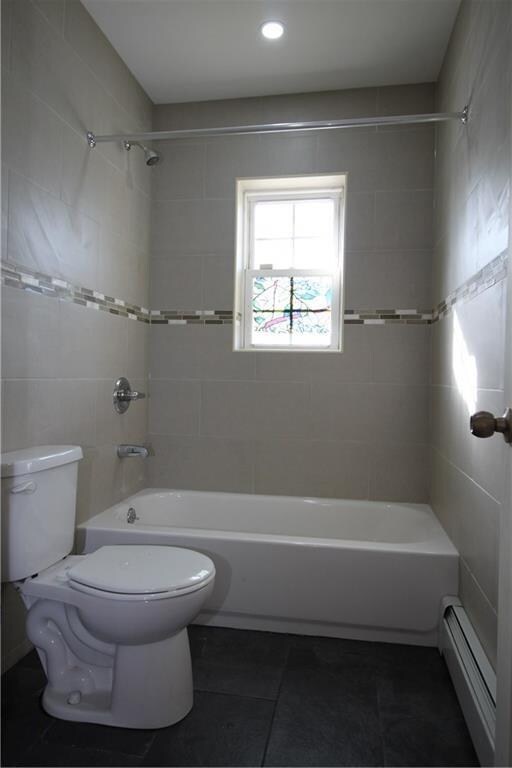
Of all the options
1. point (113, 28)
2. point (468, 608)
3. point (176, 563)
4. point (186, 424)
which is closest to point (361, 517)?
point (468, 608)

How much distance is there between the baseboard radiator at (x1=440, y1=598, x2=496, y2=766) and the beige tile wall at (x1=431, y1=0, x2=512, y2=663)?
0.05 m

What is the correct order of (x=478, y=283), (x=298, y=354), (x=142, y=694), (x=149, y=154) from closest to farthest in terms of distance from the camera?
(x=142, y=694)
(x=478, y=283)
(x=149, y=154)
(x=298, y=354)

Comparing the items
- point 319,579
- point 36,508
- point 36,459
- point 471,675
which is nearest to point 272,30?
point 36,459

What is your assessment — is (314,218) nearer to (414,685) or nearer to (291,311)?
(291,311)

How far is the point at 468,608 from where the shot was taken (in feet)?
5.91

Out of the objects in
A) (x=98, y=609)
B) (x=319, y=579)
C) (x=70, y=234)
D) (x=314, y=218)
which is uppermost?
(x=314, y=218)

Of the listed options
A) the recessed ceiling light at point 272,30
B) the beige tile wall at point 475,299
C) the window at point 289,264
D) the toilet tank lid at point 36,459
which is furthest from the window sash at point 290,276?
the toilet tank lid at point 36,459

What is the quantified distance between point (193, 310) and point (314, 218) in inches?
35.0

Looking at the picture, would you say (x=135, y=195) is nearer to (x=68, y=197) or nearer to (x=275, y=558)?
(x=68, y=197)

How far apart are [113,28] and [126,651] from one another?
258 cm

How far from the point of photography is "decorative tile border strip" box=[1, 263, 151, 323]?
68.9 inches

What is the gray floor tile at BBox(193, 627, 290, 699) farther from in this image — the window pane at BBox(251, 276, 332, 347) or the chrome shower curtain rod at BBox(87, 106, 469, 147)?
the chrome shower curtain rod at BBox(87, 106, 469, 147)

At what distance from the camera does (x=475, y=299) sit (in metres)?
1.79

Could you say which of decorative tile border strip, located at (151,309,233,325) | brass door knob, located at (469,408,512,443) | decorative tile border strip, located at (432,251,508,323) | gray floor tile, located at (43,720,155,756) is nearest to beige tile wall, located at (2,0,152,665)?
decorative tile border strip, located at (151,309,233,325)
